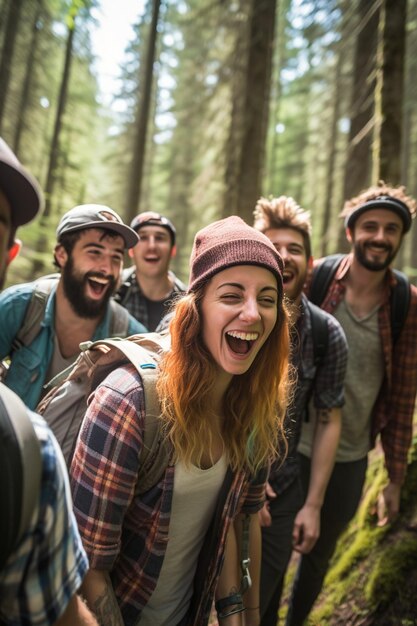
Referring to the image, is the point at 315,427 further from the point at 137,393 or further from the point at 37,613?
the point at 37,613

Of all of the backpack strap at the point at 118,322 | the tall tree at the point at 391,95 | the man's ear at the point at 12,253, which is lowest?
the backpack strap at the point at 118,322

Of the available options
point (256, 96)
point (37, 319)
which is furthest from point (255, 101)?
point (37, 319)

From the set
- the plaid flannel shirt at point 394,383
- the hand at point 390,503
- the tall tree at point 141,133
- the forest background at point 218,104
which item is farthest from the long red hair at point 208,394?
the tall tree at point 141,133

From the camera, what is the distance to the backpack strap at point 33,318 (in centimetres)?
294

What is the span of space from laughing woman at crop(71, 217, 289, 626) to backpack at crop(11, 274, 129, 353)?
1395mm

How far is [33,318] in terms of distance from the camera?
3014 millimetres

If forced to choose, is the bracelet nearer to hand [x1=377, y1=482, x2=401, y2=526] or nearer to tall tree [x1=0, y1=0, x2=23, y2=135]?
hand [x1=377, y1=482, x2=401, y2=526]

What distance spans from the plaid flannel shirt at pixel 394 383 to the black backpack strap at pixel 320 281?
4 centimetres

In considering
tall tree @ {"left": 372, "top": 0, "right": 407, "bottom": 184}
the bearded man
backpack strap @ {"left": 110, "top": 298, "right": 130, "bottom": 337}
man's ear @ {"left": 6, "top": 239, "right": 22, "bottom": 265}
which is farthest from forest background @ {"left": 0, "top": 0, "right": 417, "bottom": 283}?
man's ear @ {"left": 6, "top": 239, "right": 22, "bottom": 265}

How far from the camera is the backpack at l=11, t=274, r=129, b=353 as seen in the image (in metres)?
2.95

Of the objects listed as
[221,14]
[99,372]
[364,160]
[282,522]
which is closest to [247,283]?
[99,372]

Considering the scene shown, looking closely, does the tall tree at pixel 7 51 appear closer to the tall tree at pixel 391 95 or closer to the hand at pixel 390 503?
the tall tree at pixel 391 95

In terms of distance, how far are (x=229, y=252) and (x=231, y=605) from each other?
6.14 ft

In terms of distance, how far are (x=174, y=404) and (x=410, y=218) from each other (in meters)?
2.92
